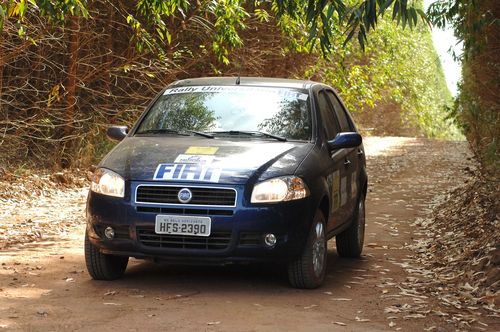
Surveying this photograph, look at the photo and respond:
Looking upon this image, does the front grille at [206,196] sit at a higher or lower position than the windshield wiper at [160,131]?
lower

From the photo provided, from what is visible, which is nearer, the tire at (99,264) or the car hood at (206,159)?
the car hood at (206,159)

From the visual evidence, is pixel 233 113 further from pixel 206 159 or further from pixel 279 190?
pixel 279 190

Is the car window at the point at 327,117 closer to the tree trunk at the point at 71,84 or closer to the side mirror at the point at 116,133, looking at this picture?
the side mirror at the point at 116,133

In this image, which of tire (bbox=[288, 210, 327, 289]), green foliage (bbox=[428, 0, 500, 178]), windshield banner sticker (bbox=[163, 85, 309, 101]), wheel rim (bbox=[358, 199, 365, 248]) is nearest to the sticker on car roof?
tire (bbox=[288, 210, 327, 289])

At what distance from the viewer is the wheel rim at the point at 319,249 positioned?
744 cm

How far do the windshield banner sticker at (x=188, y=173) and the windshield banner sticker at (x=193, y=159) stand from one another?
56 millimetres

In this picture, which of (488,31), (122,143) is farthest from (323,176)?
(488,31)

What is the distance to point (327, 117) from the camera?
862 cm

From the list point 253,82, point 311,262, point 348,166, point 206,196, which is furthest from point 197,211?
point 348,166

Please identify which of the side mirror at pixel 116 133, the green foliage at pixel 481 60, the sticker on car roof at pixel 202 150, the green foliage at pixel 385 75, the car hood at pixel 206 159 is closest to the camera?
the car hood at pixel 206 159

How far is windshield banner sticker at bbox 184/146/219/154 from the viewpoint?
293 inches

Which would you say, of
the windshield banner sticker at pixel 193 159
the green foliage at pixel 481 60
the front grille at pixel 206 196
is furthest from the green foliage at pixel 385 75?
the front grille at pixel 206 196

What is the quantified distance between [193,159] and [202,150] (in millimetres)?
214

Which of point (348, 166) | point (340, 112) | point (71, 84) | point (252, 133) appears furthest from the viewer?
point (71, 84)
